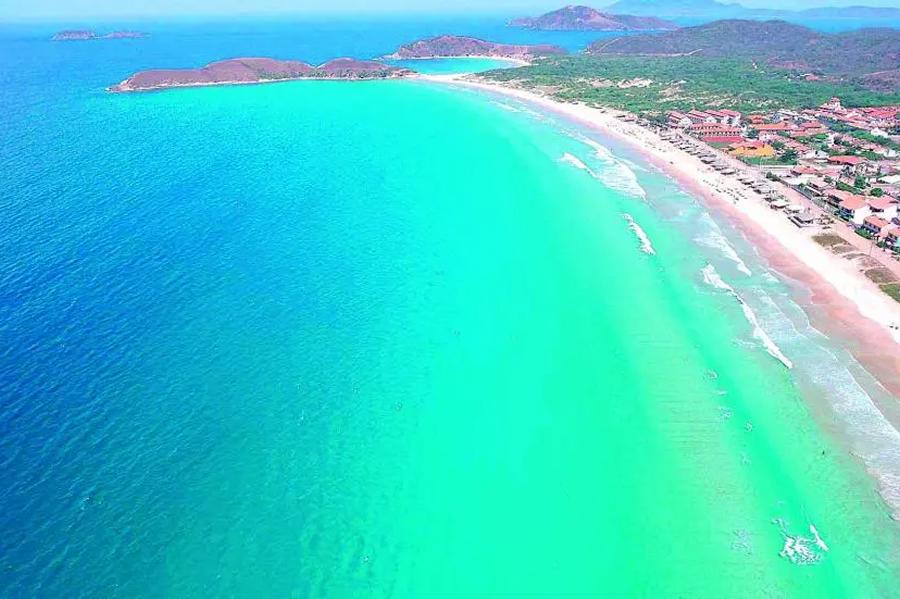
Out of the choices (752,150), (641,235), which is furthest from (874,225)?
(752,150)

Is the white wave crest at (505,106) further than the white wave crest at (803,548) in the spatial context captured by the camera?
Yes

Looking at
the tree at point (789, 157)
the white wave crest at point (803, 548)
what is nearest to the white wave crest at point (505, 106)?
the tree at point (789, 157)

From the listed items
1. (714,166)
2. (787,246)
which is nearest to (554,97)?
(714,166)

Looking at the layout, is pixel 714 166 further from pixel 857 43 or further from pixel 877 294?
pixel 857 43

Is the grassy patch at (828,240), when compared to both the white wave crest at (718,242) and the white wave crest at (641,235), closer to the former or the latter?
the white wave crest at (718,242)

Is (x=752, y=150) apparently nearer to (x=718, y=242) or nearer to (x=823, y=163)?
(x=823, y=163)

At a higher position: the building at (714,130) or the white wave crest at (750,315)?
the building at (714,130)
